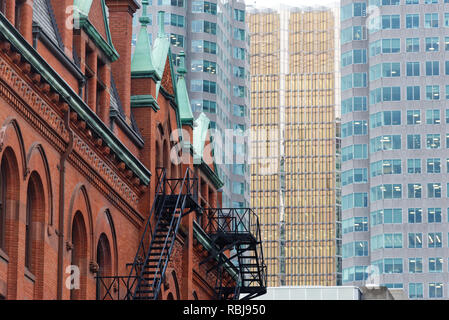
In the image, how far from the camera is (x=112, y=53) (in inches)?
1425

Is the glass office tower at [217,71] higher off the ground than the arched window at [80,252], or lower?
higher

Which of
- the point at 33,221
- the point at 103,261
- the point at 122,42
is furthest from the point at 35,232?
the point at 122,42

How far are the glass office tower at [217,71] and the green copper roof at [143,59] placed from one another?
107046mm

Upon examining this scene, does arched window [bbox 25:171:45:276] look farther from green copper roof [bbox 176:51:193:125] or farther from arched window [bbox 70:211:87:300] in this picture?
green copper roof [bbox 176:51:193:125]

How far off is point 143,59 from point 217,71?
11508cm

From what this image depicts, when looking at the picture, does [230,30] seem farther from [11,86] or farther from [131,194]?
[11,86]

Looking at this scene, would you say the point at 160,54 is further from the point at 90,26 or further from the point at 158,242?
the point at 90,26

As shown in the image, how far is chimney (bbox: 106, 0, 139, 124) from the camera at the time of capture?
38.0 m

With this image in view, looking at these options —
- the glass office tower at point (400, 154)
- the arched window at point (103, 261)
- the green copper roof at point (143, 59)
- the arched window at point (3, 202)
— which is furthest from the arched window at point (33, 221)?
the glass office tower at point (400, 154)

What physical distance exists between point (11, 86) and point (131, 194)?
36.4ft

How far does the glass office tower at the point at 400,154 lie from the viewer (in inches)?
5719

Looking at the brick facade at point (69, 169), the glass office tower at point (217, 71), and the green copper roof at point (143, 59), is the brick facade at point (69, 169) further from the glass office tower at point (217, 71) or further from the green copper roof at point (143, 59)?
the glass office tower at point (217, 71)

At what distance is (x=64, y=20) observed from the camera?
3191cm

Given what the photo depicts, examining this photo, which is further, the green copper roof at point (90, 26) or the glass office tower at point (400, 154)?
the glass office tower at point (400, 154)
